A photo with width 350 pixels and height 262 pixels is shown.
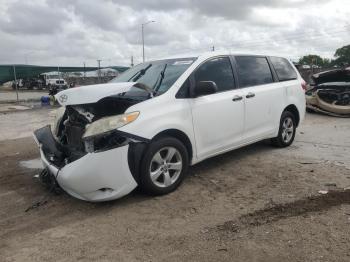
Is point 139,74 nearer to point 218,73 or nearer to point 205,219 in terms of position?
point 218,73

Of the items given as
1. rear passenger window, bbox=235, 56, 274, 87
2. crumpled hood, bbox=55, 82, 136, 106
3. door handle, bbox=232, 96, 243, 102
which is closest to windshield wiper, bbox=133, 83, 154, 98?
crumpled hood, bbox=55, 82, 136, 106

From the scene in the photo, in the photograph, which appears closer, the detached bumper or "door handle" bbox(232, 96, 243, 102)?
the detached bumper

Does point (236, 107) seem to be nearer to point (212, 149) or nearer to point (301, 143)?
point (212, 149)

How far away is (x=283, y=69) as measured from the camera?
23.1 ft

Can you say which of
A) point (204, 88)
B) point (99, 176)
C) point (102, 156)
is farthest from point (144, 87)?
point (99, 176)

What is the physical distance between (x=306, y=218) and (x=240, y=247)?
3.00 feet

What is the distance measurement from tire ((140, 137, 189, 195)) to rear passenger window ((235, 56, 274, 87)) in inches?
66.3

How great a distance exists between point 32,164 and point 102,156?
294 centimetres

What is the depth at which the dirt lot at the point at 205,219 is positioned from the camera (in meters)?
3.41

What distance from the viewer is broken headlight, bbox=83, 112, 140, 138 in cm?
426

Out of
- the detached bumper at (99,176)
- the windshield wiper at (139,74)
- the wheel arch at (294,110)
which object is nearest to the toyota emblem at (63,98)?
the detached bumper at (99,176)

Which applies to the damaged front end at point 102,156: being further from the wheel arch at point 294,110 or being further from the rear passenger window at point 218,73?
the wheel arch at point 294,110

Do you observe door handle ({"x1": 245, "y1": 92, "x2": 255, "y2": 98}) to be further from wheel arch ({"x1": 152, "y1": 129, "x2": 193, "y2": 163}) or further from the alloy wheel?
the alloy wheel

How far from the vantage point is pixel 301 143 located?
7570 millimetres
